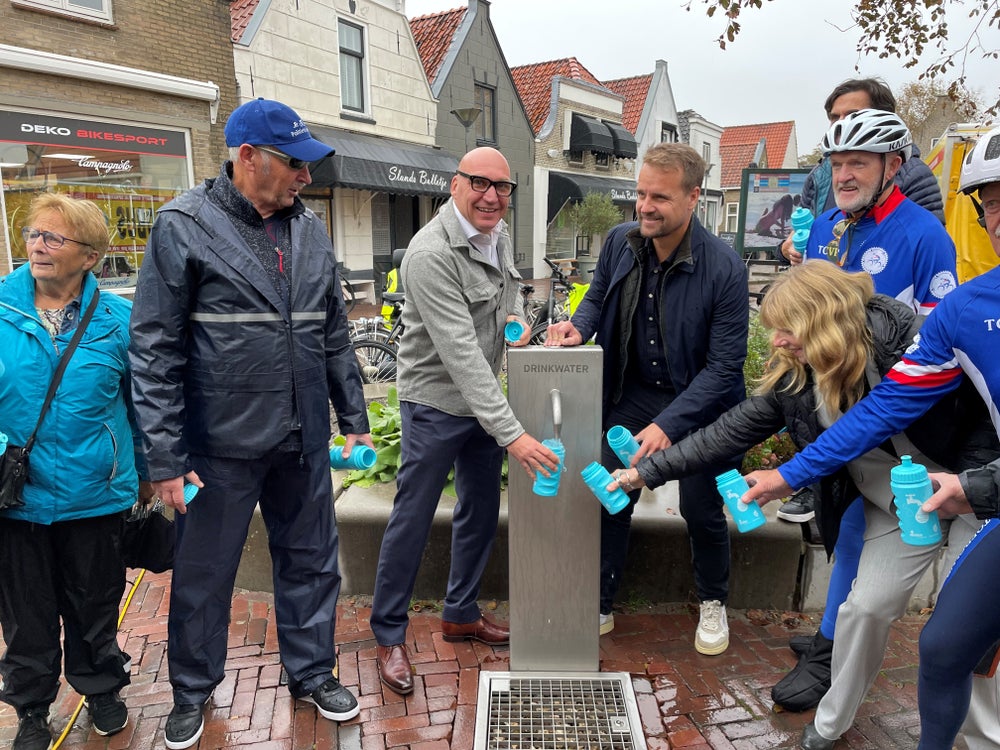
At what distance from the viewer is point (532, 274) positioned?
81.0 ft

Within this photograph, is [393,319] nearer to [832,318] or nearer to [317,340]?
[317,340]

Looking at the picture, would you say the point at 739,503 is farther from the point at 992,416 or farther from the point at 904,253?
the point at 904,253

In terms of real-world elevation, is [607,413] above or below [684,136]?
below

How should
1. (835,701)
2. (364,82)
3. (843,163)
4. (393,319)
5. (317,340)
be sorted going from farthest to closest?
(364,82) < (393,319) < (843,163) < (317,340) < (835,701)

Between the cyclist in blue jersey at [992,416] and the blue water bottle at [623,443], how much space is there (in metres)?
0.81

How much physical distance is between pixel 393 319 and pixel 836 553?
6734mm

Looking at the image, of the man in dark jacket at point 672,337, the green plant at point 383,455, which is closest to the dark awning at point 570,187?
the green plant at point 383,455

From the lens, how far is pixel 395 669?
9.64 feet

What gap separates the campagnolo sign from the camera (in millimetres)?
16844

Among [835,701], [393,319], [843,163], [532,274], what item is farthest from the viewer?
[532,274]

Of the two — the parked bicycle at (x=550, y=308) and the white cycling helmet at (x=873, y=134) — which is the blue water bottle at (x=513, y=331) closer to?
the white cycling helmet at (x=873, y=134)

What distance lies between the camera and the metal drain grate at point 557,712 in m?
2.60

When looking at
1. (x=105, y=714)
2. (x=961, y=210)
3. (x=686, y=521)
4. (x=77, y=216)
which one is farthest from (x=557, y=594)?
(x=961, y=210)

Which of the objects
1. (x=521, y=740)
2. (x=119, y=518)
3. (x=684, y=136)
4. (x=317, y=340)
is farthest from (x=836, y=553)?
(x=684, y=136)
